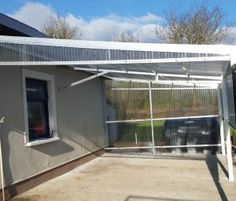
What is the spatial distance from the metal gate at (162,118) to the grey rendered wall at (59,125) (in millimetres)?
594

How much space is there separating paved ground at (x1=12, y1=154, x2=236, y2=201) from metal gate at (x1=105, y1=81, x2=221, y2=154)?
1691 millimetres

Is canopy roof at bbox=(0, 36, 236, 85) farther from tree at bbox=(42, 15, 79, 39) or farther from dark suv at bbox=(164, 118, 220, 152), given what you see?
tree at bbox=(42, 15, 79, 39)

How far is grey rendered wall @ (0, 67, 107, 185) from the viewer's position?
775 cm

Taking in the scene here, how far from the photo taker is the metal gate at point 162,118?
13.7m

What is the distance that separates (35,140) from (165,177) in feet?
10.9

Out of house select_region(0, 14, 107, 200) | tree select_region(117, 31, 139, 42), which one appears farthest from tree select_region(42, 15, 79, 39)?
house select_region(0, 14, 107, 200)

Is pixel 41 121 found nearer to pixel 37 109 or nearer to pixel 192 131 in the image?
pixel 37 109

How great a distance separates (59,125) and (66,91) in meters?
1.15

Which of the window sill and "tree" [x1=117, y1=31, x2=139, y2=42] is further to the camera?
"tree" [x1=117, y1=31, x2=139, y2=42]

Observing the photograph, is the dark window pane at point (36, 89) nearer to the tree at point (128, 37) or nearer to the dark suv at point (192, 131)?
the dark suv at point (192, 131)

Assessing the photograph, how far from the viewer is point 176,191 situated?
27.2 feet

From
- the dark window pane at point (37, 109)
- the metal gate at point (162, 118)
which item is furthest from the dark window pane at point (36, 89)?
the metal gate at point (162, 118)

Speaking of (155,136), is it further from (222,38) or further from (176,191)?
(222,38)

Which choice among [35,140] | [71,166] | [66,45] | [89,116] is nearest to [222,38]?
[89,116]
